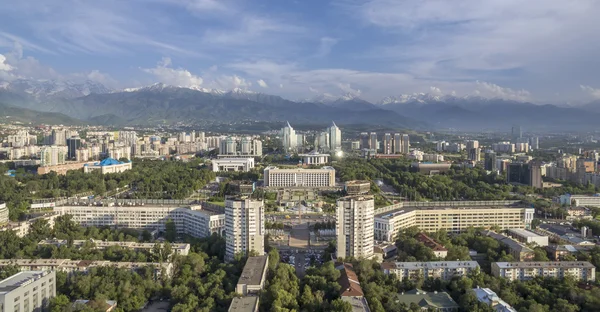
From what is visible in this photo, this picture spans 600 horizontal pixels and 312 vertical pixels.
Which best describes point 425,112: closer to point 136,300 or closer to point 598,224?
point 598,224

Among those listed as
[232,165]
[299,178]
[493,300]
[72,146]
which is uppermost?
[72,146]

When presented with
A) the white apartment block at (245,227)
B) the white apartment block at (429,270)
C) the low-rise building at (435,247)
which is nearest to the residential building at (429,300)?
the white apartment block at (429,270)

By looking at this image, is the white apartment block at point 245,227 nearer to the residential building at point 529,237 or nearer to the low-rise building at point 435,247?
the low-rise building at point 435,247

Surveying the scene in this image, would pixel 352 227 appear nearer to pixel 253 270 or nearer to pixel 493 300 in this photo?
pixel 253 270

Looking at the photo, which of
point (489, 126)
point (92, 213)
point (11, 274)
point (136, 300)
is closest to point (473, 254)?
point (136, 300)

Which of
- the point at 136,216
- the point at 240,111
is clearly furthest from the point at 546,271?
the point at 240,111

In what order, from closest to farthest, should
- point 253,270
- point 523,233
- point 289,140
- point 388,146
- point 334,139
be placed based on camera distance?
1. point 253,270
2. point 523,233
3. point 388,146
4. point 334,139
5. point 289,140

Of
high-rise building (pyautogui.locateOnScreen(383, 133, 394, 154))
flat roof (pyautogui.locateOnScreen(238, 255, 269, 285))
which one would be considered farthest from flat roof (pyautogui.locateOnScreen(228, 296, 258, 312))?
high-rise building (pyautogui.locateOnScreen(383, 133, 394, 154))

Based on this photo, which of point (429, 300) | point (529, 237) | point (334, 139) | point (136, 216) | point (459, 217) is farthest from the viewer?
point (334, 139)
